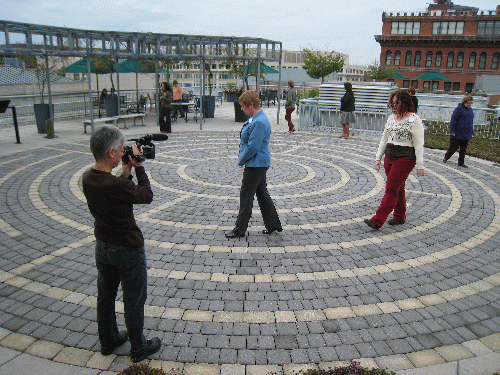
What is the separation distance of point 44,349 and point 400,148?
515 cm

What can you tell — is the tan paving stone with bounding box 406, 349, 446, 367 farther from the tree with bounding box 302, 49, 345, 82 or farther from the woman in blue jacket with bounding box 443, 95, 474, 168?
the tree with bounding box 302, 49, 345, 82

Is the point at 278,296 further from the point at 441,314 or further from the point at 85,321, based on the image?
the point at 85,321

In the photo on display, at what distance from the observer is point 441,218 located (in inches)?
276

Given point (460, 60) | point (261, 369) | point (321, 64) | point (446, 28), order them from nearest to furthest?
point (261, 369)
point (321, 64)
point (460, 60)
point (446, 28)

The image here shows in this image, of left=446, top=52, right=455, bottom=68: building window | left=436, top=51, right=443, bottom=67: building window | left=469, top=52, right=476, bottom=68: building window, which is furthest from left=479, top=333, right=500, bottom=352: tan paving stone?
left=469, top=52, right=476, bottom=68: building window

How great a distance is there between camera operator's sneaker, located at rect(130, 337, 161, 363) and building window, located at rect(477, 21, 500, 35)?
271 ft

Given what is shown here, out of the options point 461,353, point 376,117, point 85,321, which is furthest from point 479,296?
point 376,117

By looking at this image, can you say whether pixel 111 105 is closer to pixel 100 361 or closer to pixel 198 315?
pixel 198 315

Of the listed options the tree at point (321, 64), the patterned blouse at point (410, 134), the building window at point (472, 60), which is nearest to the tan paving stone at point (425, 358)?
the patterned blouse at point (410, 134)

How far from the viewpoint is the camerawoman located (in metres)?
3.04

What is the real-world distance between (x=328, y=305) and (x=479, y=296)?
1715 millimetres

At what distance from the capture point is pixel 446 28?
7281 centimetres

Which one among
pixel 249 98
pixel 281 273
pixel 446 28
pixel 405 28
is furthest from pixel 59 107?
pixel 446 28

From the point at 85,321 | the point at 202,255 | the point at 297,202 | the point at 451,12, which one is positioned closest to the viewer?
the point at 85,321
